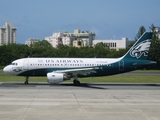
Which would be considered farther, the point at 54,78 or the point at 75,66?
the point at 75,66

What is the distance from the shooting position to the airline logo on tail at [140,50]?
37719mm

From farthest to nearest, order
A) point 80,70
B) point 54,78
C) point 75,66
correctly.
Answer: point 75,66
point 80,70
point 54,78

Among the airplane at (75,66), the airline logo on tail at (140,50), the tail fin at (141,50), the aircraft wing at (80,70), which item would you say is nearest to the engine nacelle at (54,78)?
the airplane at (75,66)

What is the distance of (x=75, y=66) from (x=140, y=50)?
23.6ft

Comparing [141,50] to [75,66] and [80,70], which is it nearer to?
[75,66]

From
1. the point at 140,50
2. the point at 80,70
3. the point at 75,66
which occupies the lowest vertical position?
the point at 80,70

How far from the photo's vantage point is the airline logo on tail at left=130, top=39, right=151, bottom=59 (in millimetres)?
37719

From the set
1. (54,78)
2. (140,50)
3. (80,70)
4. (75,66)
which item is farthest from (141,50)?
(54,78)

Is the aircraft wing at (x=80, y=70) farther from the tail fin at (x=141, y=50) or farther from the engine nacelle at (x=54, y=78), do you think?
the tail fin at (x=141, y=50)

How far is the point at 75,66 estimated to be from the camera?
36.6 meters

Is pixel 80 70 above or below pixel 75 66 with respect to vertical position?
below
